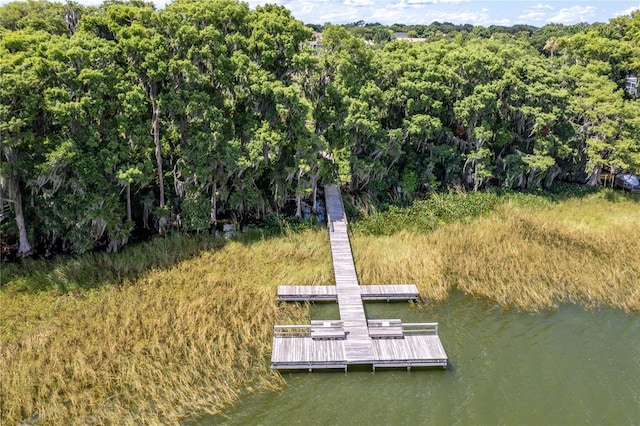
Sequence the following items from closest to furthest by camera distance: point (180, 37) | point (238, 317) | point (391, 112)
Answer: point (238, 317), point (180, 37), point (391, 112)

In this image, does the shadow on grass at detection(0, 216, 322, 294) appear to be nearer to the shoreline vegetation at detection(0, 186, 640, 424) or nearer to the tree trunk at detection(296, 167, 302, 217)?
the shoreline vegetation at detection(0, 186, 640, 424)

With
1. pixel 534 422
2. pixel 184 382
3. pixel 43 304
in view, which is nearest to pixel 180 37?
pixel 43 304

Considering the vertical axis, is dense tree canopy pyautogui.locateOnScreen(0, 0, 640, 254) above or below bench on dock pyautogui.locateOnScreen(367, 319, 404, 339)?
above

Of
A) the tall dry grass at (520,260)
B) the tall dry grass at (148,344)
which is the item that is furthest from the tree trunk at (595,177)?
the tall dry grass at (148,344)

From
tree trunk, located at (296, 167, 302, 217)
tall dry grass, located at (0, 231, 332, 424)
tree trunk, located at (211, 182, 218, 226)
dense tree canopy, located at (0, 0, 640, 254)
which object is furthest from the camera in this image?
tree trunk, located at (296, 167, 302, 217)

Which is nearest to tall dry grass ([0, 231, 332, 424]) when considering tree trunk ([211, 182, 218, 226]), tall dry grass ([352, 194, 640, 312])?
tree trunk ([211, 182, 218, 226])

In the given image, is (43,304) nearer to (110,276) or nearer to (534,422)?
(110,276)
